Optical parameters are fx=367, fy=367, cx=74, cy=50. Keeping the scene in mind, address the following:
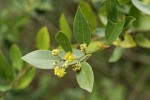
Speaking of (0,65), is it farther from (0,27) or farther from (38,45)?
(0,27)

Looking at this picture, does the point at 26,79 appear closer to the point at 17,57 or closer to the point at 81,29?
the point at 17,57

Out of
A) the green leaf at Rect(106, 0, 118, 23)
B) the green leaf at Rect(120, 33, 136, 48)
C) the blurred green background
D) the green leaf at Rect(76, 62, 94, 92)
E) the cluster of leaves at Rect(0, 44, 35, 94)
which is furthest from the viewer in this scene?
the blurred green background

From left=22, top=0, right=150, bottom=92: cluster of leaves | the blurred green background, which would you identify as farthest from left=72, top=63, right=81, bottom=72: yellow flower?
the blurred green background

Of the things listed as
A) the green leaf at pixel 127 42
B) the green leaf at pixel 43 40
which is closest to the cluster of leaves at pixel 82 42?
the green leaf at pixel 127 42

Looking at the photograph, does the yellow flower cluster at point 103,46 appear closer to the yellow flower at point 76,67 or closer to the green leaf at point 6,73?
the yellow flower at point 76,67

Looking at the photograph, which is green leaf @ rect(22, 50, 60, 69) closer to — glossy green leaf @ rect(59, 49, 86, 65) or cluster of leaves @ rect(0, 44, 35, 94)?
glossy green leaf @ rect(59, 49, 86, 65)

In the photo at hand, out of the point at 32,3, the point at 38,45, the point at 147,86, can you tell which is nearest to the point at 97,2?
the point at 38,45

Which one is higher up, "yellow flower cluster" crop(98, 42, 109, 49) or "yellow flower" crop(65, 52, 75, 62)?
"yellow flower" crop(65, 52, 75, 62)
